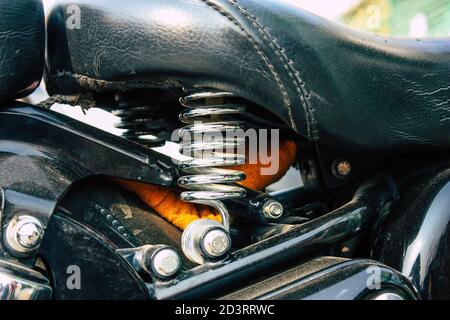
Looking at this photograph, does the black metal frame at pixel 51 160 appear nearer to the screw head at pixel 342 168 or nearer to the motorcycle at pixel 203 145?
the motorcycle at pixel 203 145

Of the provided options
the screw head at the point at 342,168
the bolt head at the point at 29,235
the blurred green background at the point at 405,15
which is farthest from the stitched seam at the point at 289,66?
the blurred green background at the point at 405,15

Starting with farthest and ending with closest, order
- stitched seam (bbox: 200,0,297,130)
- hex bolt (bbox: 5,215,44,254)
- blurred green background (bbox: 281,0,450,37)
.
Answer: blurred green background (bbox: 281,0,450,37)
stitched seam (bbox: 200,0,297,130)
hex bolt (bbox: 5,215,44,254)

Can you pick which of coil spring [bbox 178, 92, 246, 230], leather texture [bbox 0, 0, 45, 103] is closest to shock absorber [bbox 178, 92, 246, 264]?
coil spring [bbox 178, 92, 246, 230]

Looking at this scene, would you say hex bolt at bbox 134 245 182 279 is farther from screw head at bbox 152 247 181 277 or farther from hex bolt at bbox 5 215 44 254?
hex bolt at bbox 5 215 44 254

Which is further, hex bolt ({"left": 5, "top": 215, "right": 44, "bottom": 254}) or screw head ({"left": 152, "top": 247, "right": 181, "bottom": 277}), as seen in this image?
screw head ({"left": 152, "top": 247, "right": 181, "bottom": 277})

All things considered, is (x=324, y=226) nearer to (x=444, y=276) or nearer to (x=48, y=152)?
(x=444, y=276)

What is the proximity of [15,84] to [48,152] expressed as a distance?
13cm

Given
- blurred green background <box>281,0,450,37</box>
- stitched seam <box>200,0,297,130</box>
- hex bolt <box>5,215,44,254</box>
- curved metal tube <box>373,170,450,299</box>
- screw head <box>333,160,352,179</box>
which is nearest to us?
hex bolt <box>5,215,44,254</box>

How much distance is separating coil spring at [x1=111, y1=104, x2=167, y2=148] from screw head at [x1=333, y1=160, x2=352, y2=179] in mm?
384

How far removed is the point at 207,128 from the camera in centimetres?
110

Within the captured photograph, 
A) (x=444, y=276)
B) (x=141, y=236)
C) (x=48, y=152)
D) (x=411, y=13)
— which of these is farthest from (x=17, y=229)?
(x=411, y=13)

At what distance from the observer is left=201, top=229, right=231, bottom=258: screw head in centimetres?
107

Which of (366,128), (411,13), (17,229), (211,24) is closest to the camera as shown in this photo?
(17,229)

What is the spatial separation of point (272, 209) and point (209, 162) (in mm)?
213
